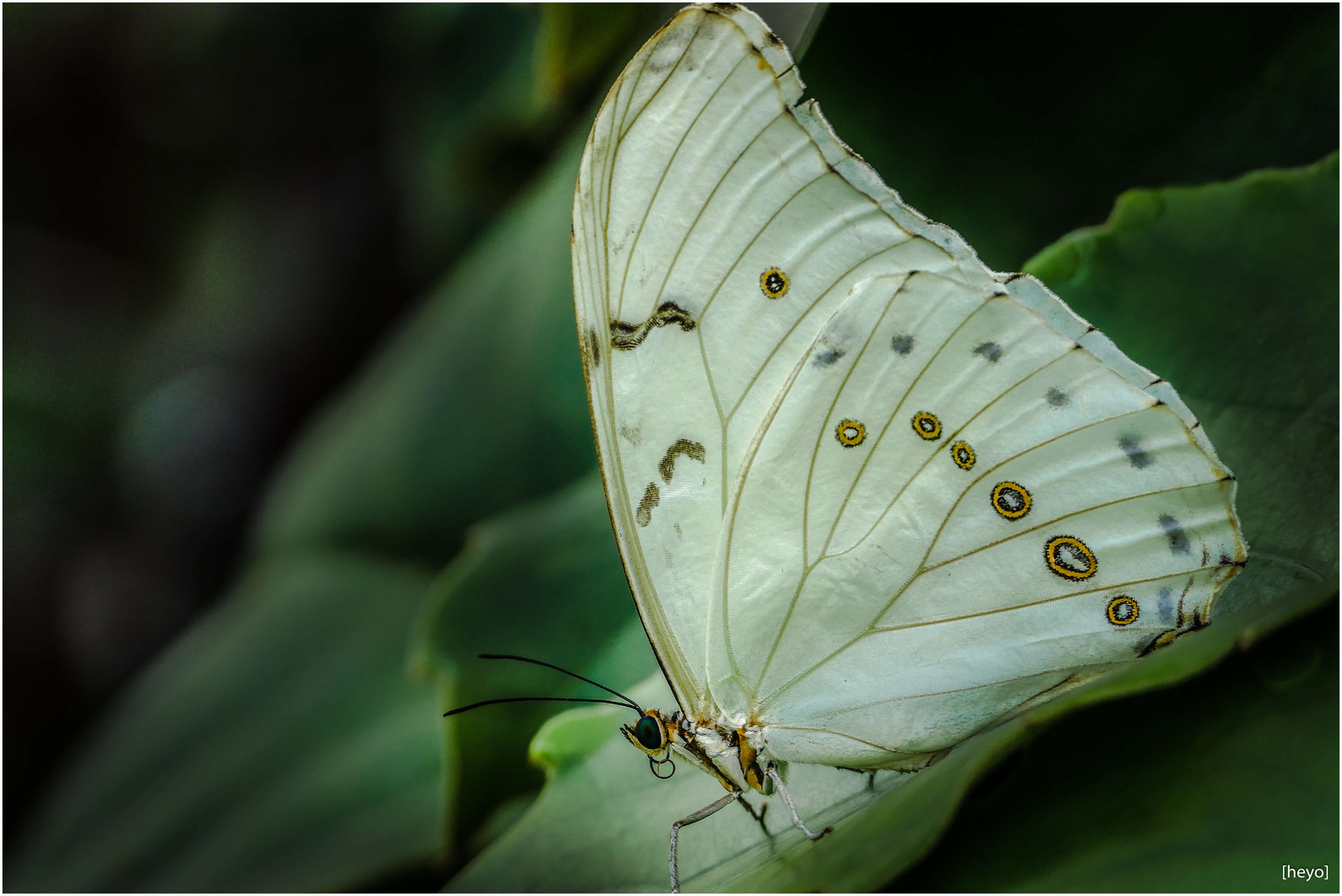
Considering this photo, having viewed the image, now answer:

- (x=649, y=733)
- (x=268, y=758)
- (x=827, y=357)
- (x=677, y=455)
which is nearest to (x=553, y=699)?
(x=649, y=733)

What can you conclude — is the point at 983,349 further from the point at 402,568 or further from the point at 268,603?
the point at 268,603

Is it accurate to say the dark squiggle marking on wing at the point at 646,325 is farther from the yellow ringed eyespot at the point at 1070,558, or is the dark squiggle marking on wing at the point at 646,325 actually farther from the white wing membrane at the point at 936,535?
the yellow ringed eyespot at the point at 1070,558

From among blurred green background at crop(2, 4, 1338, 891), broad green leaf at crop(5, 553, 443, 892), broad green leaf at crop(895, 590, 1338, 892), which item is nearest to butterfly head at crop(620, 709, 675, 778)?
blurred green background at crop(2, 4, 1338, 891)

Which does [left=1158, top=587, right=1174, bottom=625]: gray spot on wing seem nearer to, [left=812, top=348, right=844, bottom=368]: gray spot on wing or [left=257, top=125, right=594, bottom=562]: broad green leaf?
[left=812, top=348, right=844, bottom=368]: gray spot on wing

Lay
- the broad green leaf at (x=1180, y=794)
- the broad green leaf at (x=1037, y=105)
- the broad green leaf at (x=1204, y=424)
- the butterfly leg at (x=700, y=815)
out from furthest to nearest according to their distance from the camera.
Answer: the broad green leaf at (x=1037, y=105) < the butterfly leg at (x=700, y=815) < the broad green leaf at (x=1204, y=424) < the broad green leaf at (x=1180, y=794)

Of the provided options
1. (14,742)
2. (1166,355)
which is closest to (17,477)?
(14,742)

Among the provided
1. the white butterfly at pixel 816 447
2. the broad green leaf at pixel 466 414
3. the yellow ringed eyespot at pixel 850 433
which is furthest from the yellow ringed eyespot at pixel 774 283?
the broad green leaf at pixel 466 414
